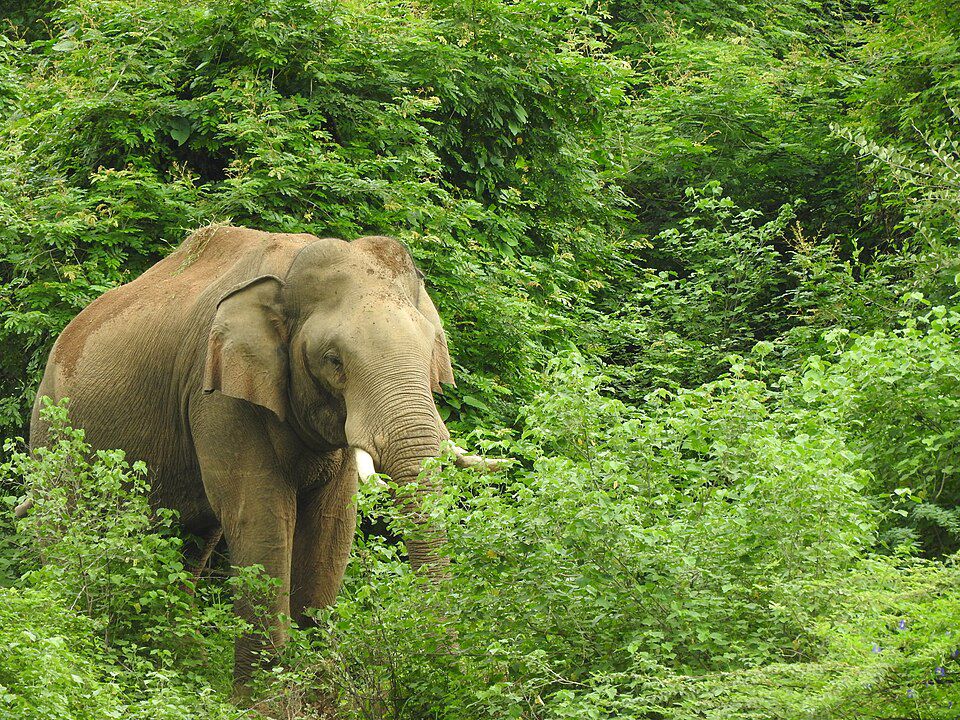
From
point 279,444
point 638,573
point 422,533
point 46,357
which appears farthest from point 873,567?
point 46,357

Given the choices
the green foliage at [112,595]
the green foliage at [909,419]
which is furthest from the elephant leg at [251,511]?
the green foliage at [909,419]

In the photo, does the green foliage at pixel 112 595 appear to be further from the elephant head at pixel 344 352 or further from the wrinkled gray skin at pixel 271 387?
the elephant head at pixel 344 352

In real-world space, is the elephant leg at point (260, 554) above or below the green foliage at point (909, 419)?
below

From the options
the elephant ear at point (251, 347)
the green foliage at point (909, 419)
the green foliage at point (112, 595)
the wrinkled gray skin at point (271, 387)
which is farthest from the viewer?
the green foliage at point (909, 419)

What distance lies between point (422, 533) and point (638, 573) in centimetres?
101

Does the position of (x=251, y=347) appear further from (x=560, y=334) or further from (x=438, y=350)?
(x=560, y=334)

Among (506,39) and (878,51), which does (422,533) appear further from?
(878,51)

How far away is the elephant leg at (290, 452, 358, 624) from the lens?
843 centimetres

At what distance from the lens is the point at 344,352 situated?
7570 mm

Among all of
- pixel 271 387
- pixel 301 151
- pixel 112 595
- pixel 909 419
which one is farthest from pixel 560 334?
pixel 112 595

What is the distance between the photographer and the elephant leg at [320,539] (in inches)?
332

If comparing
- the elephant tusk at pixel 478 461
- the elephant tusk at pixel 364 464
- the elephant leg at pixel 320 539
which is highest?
the elephant tusk at pixel 478 461

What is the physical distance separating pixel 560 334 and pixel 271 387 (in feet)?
16.4

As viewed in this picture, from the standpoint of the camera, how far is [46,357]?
10.4 metres
